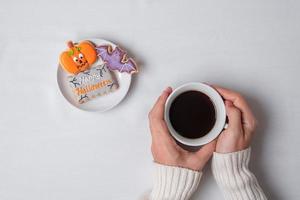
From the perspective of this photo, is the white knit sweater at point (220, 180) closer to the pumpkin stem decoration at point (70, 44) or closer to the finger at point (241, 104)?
the finger at point (241, 104)

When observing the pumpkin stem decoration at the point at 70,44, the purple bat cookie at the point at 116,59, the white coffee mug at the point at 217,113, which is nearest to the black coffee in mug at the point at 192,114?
the white coffee mug at the point at 217,113

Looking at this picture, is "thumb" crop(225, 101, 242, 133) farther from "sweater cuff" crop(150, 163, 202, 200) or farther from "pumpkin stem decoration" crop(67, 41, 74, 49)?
"pumpkin stem decoration" crop(67, 41, 74, 49)

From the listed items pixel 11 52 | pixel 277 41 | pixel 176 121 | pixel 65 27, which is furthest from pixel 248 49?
pixel 11 52

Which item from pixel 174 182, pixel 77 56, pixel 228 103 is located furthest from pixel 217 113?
pixel 77 56

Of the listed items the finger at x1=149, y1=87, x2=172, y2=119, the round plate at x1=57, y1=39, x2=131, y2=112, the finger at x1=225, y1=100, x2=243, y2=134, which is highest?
the round plate at x1=57, y1=39, x2=131, y2=112

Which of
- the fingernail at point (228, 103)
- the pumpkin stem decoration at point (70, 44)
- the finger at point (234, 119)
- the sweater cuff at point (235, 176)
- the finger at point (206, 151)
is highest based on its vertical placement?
the pumpkin stem decoration at point (70, 44)

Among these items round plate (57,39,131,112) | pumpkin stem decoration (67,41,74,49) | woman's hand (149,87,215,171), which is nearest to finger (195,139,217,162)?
woman's hand (149,87,215,171)

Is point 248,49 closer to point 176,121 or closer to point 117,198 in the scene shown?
point 176,121

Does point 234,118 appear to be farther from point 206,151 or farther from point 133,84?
point 133,84
